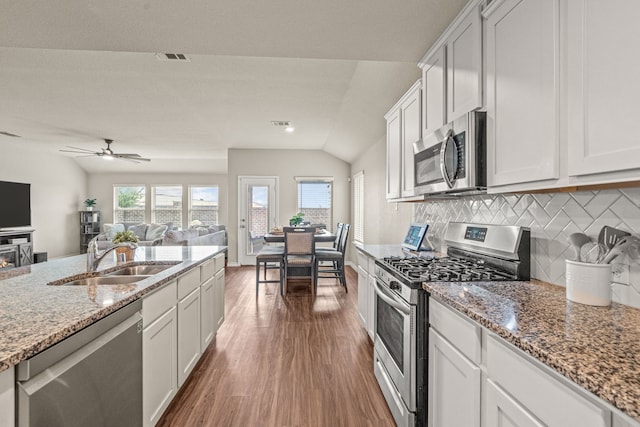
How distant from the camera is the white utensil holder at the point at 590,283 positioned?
1.09m

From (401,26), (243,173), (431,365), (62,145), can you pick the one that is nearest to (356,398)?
(431,365)

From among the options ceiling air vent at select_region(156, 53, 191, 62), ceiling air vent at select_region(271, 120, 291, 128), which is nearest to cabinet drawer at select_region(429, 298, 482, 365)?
ceiling air vent at select_region(156, 53, 191, 62)

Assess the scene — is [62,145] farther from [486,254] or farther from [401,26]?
[486,254]

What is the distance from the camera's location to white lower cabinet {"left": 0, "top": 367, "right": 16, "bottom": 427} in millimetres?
812

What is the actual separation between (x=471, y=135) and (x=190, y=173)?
29.4 ft

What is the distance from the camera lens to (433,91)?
2000 millimetres

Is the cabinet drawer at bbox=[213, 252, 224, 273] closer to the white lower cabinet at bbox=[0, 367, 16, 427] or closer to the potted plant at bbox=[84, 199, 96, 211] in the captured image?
the white lower cabinet at bbox=[0, 367, 16, 427]

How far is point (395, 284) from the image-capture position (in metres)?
1.74

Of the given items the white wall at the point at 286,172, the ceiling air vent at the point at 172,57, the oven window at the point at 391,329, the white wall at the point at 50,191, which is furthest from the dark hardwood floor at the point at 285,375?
the white wall at the point at 50,191

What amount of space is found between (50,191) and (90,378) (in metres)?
A: 9.05

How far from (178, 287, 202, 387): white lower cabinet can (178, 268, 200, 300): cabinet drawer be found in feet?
0.11

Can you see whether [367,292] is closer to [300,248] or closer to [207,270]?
[207,270]

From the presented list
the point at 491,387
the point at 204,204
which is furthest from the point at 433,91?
the point at 204,204

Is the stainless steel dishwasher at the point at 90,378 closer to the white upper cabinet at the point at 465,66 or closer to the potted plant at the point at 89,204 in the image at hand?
the white upper cabinet at the point at 465,66
